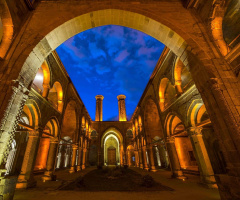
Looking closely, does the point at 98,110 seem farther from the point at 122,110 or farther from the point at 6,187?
the point at 6,187

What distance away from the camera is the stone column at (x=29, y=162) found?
589 centimetres

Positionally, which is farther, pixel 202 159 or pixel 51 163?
pixel 51 163

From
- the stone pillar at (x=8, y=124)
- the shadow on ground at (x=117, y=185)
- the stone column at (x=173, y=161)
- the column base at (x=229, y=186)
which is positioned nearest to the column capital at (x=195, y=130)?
the stone column at (x=173, y=161)

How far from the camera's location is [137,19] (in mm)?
5199

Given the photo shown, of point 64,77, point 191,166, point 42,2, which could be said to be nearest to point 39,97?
point 64,77

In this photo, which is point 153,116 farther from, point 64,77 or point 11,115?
point 11,115

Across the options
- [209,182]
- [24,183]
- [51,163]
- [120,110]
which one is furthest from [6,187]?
[120,110]

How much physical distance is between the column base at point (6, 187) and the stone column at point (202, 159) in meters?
7.54

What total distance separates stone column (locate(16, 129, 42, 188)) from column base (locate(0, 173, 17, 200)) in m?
3.57

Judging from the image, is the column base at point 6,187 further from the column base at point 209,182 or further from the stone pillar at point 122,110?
the stone pillar at point 122,110

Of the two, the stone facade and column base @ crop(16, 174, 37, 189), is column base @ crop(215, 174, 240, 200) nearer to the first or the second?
the stone facade

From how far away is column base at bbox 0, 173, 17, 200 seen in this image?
294cm

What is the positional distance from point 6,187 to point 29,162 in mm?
4182

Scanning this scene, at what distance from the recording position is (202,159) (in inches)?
245
